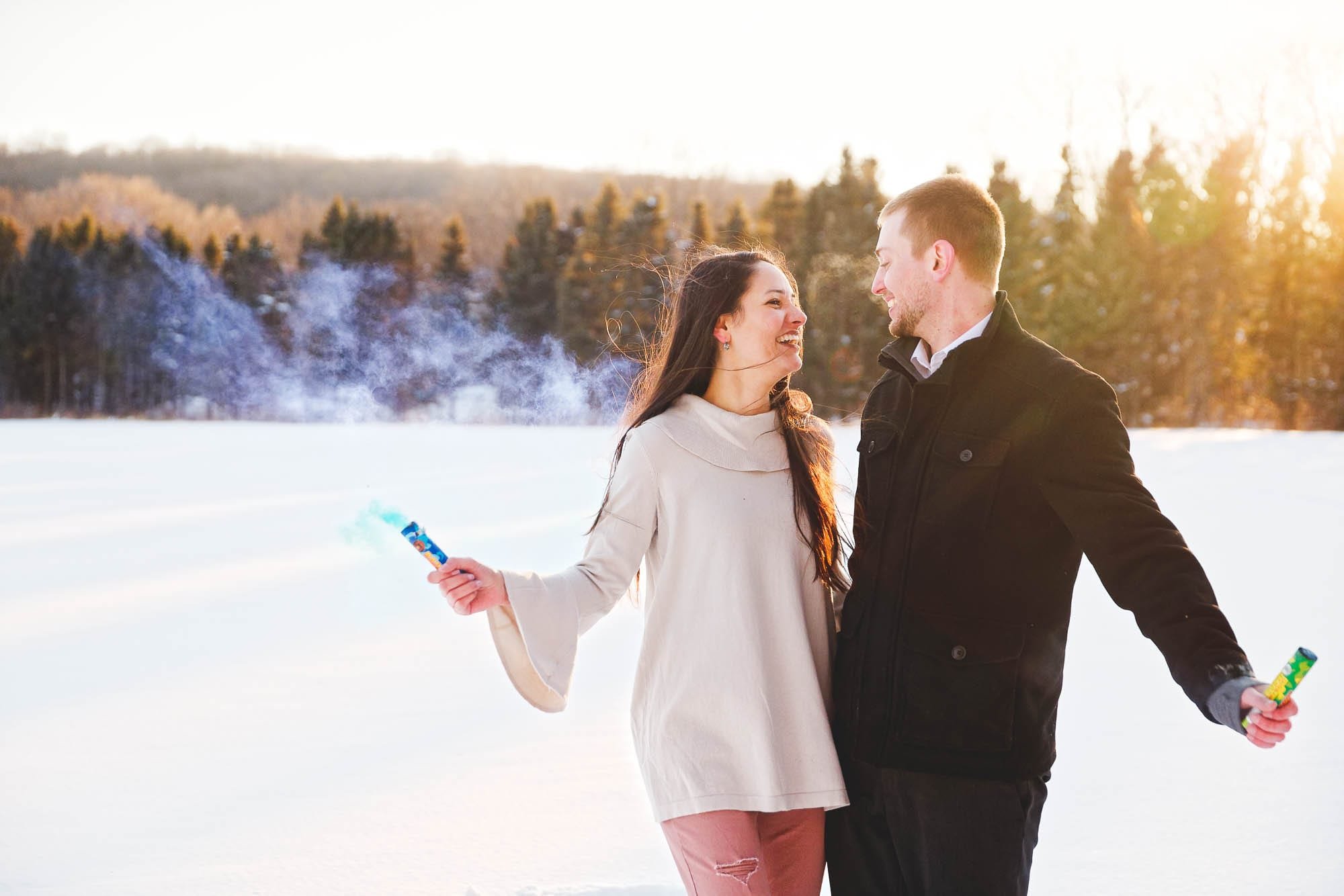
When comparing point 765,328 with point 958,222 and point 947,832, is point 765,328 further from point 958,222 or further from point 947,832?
point 947,832

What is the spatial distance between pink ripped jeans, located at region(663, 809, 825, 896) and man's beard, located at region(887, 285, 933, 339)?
101 cm

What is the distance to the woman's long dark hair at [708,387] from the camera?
7.72ft

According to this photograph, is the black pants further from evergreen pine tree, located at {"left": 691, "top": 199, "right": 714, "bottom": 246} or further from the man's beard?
evergreen pine tree, located at {"left": 691, "top": 199, "right": 714, "bottom": 246}

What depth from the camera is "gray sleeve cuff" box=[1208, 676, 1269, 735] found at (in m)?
1.67

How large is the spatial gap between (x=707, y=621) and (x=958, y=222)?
96 cm

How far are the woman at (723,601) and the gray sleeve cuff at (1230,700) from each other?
0.76m

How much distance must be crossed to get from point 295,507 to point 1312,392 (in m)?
25.9

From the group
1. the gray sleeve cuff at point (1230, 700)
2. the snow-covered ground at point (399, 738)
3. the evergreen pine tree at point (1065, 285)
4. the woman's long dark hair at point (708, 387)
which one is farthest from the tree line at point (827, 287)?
the gray sleeve cuff at point (1230, 700)

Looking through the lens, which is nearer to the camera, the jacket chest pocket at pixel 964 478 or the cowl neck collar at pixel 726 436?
the jacket chest pocket at pixel 964 478

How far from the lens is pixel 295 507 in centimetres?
1131

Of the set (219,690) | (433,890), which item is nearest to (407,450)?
(219,690)

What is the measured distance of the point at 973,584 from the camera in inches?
81.0

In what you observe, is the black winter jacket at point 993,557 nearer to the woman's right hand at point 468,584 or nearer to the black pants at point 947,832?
the black pants at point 947,832

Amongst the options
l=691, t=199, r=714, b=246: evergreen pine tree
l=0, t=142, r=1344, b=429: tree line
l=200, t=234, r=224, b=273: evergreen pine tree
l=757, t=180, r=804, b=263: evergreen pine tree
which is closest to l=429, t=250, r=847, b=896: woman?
l=0, t=142, r=1344, b=429: tree line
